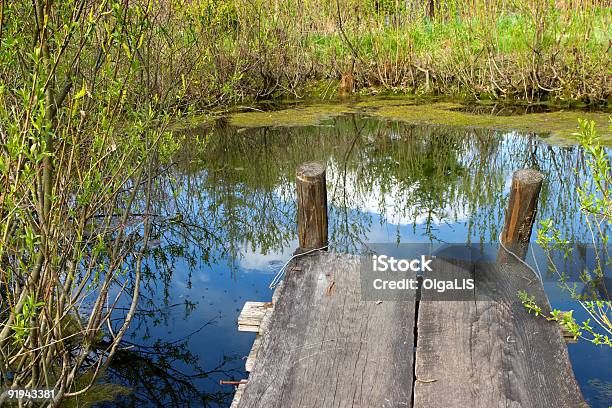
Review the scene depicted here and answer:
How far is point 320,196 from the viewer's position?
135 inches

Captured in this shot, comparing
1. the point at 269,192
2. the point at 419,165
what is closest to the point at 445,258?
the point at 269,192

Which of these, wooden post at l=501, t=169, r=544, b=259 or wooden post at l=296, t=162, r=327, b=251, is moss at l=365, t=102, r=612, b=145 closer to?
wooden post at l=501, t=169, r=544, b=259

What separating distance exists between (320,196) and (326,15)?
26.0 feet

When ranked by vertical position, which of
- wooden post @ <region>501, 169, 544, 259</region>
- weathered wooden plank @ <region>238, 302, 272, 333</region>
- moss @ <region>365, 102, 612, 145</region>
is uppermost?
wooden post @ <region>501, 169, 544, 259</region>

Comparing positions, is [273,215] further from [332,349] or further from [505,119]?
[505,119]

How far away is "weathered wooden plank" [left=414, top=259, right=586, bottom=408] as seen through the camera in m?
2.32

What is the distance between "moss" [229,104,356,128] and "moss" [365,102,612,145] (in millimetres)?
590

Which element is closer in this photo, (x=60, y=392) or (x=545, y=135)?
(x=60, y=392)

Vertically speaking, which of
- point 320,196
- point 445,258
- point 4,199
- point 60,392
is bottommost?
point 60,392

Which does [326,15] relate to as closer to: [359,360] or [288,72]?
[288,72]

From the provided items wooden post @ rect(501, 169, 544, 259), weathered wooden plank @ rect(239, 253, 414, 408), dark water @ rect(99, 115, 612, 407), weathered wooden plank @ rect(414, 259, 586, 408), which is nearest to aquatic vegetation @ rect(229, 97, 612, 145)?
dark water @ rect(99, 115, 612, 407)

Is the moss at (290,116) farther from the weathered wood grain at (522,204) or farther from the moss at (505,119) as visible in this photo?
the weathered wood grain at (522,204)

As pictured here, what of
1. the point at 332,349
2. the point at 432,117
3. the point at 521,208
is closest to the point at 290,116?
the point at 432,117

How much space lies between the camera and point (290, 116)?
930 centimetres
